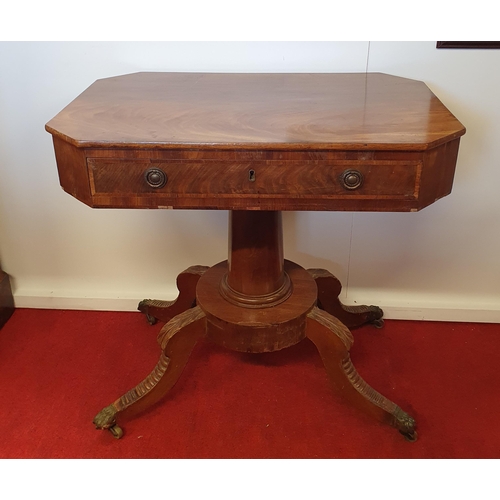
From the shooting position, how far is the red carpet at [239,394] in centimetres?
127

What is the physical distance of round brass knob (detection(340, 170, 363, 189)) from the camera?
918mm

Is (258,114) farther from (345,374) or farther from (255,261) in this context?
(345,374)

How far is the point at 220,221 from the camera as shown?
1.56 metres

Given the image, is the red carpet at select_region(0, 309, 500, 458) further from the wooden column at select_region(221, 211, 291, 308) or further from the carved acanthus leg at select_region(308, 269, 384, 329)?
the wooden column at select_region(221, 211, 291, 308)

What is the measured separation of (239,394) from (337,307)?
39cm

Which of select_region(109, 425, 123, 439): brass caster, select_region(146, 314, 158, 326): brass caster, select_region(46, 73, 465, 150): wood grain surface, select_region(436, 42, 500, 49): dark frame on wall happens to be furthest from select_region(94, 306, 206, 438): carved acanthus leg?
select_region(436, 42, 500, 49): dark frame on wall

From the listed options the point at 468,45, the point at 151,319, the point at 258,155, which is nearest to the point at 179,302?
the point at 151,319

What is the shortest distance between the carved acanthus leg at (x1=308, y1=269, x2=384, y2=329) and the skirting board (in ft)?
0.21

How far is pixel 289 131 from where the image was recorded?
93 centimetres

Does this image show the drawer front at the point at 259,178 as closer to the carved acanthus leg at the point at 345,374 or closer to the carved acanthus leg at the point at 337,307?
the carved acanthus leg at the point at 345,374

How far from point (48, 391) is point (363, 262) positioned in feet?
3.13

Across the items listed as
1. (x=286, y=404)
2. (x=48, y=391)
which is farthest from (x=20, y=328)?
(x=286, y=404)

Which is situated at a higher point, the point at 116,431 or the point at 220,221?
the point at 220,221

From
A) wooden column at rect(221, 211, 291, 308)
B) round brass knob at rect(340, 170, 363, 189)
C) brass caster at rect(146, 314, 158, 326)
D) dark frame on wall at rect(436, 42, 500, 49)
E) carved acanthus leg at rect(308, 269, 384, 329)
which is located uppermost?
dark frame on wall at rect(436, 42, 500, 49)
